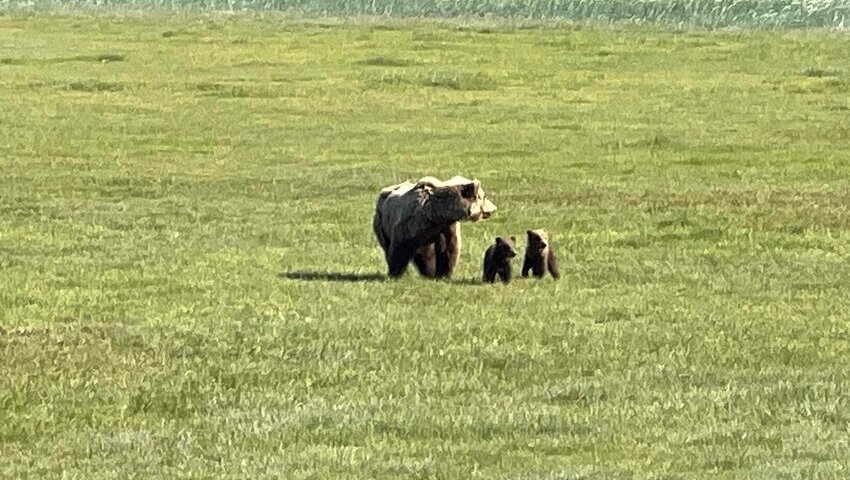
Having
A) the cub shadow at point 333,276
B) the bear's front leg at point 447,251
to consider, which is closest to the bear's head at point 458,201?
the bear's front leg at point 447,251

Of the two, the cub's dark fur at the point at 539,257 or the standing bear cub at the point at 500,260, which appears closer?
the standing bear cub at the point at 500,260

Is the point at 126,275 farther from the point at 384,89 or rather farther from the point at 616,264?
the point at 384,89

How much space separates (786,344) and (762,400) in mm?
2324

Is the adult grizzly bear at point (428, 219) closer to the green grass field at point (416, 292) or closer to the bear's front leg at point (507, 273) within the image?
the green grass field at point (416, 292)

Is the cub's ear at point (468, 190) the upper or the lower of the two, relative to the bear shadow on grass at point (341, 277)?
upper

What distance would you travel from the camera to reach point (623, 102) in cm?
4375

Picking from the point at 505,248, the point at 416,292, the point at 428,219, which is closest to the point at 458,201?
the point at 428,219

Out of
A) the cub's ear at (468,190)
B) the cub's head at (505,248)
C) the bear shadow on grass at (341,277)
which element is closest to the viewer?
the cub's head at (505,248)

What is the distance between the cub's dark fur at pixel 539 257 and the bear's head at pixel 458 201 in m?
0.55

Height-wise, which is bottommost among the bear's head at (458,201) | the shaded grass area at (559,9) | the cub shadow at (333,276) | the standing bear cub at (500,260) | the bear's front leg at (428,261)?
the shaded grass area at (559,9)

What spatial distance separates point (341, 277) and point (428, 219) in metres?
1.25

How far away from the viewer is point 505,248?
1758 centimetres

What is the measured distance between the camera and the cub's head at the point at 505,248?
57.5 ft

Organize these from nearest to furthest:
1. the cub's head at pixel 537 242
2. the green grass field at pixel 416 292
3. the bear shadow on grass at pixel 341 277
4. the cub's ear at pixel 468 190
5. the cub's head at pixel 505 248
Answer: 1. the green grass field at pixel 416 292
2. the cub's head at pixel 505 248
3. the cub's ear at pixel 468 190
4. the cub's head at pixel 537 242
5. the bear shadow on grass at pixel 341 277
